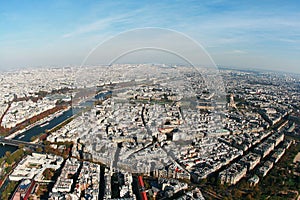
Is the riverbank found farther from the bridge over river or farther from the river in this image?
the bridge over river

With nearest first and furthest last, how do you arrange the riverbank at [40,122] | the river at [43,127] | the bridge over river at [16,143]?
the bridge over river at [16,143], the river at [43,127], the riverbank at [40,122]

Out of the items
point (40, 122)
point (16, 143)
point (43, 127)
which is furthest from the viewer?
point (40, 122)

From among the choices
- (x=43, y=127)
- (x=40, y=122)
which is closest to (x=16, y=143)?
(x=43, y=127)

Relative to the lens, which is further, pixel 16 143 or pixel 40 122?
pixel 40 122

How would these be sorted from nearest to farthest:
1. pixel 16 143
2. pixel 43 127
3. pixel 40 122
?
1. pixel 16 143
2. pixel 43 127
3. pixel 40 122

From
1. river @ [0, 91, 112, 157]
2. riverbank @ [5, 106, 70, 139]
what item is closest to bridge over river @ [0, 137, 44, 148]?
river @ [0, 91, 112, 157]

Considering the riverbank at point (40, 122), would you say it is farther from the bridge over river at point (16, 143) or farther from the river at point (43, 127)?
the bridge over river at point (16, 143)

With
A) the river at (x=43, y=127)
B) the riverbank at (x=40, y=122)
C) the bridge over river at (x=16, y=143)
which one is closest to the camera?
the bridge over river at (x=16, y=143)

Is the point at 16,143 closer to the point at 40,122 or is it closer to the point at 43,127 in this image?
the point at 43,127

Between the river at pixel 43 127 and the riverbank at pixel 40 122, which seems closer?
the river at pixel 43 127

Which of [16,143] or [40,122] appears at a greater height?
[40,122]

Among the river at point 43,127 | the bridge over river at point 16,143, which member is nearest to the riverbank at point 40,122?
the river at point 43,127

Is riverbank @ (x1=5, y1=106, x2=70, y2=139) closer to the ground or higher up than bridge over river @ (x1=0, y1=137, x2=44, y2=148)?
higher up
